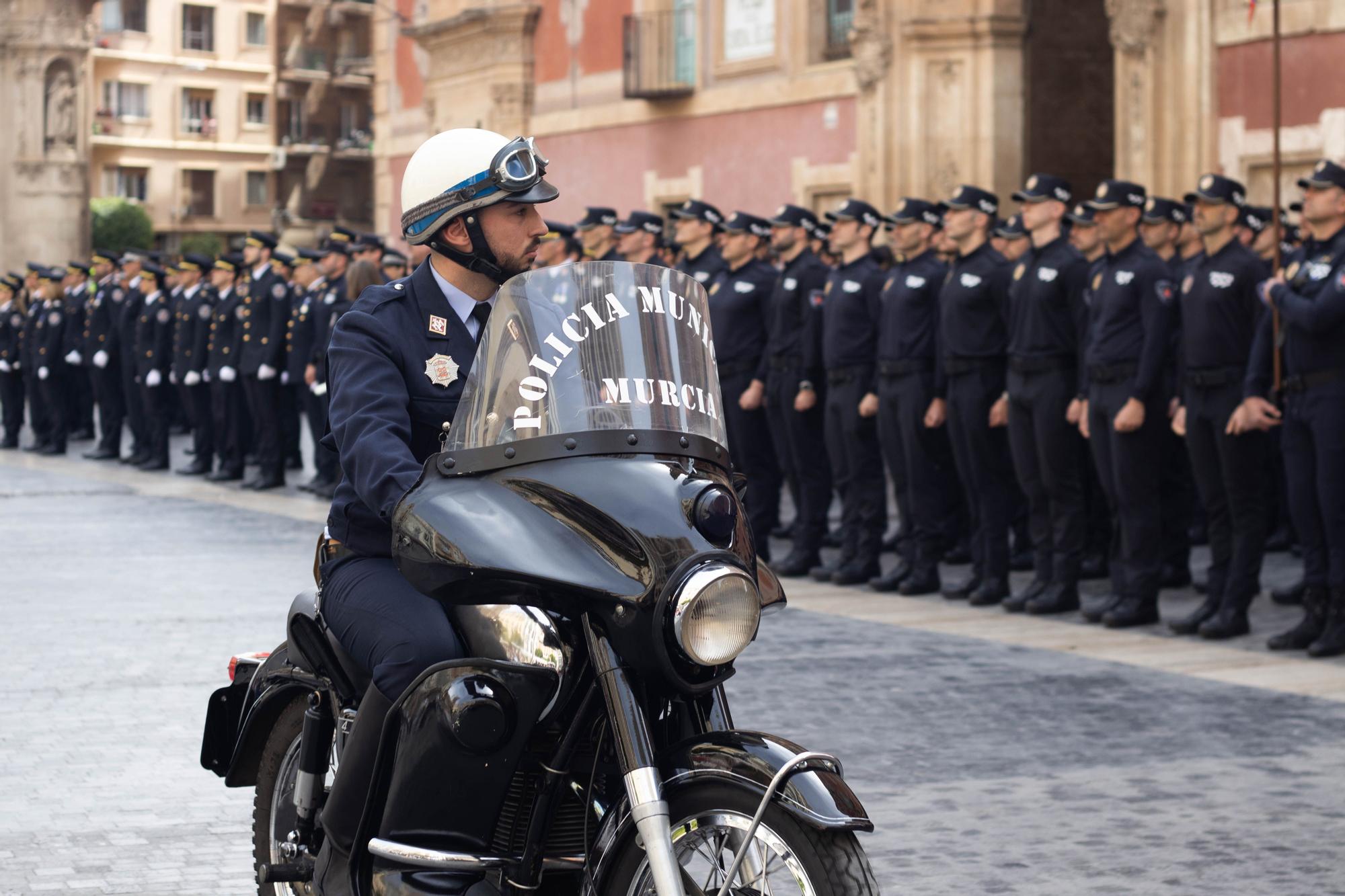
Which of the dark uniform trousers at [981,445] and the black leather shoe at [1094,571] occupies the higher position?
the dark uniform trousers at [981,445]

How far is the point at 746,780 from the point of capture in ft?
A: 11.9

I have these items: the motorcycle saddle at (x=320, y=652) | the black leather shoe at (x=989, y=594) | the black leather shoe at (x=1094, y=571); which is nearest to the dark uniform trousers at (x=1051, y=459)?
the black leather shoe at (x=989, y=594)

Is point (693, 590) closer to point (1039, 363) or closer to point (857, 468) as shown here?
point (1039, 363)

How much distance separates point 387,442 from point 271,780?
50.2 inches

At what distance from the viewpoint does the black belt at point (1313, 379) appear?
956 centimetres

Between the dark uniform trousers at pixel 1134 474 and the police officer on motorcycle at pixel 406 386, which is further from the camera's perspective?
the dark uniform trousers at pixel 1134 474

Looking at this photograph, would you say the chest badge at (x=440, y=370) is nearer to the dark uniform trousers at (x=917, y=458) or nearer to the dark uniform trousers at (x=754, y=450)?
the dark uniform trousers at (x=917, y=458)

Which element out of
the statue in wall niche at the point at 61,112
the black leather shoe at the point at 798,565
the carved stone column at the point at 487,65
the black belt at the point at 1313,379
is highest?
the statue in wall niche at the point at 61,112

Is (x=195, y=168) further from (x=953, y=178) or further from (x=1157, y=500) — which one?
(x=1157, y=500)

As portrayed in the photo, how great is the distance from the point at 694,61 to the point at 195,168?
57808 mm

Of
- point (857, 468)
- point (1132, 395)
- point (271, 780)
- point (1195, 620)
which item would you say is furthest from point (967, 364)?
point (271, 780)

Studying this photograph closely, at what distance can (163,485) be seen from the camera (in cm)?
1906

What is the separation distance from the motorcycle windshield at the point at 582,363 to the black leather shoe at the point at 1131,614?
6.77m

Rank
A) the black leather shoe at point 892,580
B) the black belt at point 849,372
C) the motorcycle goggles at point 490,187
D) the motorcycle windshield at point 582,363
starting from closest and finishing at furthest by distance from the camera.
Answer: the motorcycle windshield at point 582,363, the motorcycle goggles at point 490,187, the black leather shoe at point 892,580, the black belt at point 849,372
